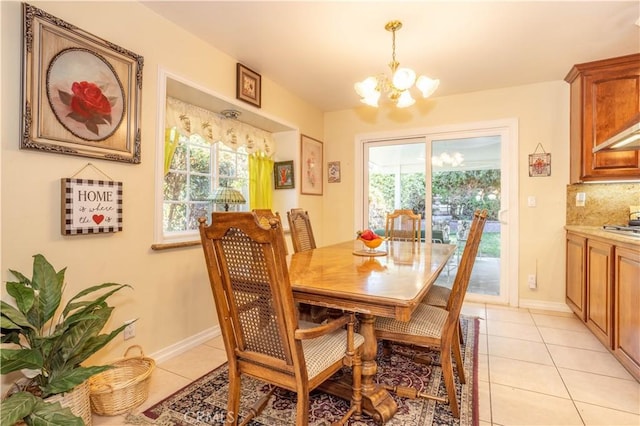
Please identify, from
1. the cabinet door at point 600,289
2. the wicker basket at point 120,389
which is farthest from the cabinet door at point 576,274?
the wicker basket at point 120,389

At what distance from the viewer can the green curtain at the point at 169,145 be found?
8.48 feet

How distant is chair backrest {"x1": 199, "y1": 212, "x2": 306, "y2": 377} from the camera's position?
1.15 m

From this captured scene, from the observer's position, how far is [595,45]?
2623mm

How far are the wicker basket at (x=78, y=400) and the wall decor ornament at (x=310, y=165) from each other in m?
2.82

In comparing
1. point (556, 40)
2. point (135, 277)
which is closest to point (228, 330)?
point (135, 277)

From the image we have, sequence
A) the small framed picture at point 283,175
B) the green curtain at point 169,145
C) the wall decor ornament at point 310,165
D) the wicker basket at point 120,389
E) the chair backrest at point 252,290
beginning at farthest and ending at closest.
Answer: the wall decor ornament at point 310,165 → the small framed picture at point 283,175 → the green curtain at point 169,145 → the wicker basket at point 120,389 → the chair backrest at point 252,290

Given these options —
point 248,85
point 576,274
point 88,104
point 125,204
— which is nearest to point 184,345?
point 125,204

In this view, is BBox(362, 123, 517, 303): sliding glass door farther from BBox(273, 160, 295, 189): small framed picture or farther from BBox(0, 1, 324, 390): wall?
BBox(0, 1, 324, 390): wall

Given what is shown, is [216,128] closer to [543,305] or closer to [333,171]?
[333,171]

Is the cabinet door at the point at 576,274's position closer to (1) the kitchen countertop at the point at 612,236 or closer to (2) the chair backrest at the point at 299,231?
(1) the kitchen countertop at the point at 612,236

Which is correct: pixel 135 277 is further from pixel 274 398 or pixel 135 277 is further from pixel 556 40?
pixel 556 40

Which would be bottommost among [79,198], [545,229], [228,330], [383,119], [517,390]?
[517,390]

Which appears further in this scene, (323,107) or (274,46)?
(323,107)

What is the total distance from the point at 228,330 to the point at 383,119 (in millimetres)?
3479
